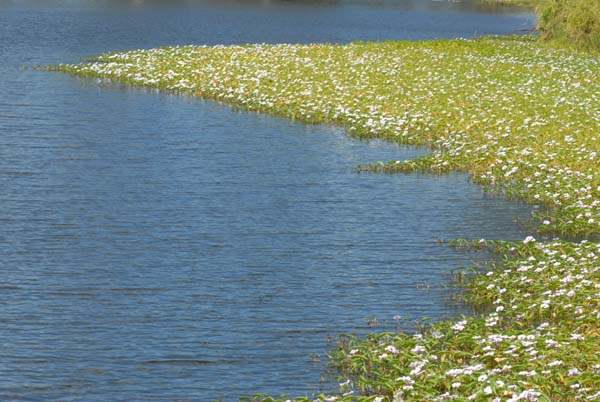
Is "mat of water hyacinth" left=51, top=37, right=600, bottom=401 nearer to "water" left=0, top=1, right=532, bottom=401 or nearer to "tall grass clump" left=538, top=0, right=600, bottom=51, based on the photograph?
"water" left=0, top=1, right=532, bottom=401

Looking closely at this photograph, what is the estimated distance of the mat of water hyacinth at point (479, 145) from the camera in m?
12.0

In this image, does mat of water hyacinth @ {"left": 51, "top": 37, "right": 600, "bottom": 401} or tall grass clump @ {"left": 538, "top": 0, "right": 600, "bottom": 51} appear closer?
mat of water hyacinth @ {"left": 51, "top": 37, "right": 600, "bottom": 401}

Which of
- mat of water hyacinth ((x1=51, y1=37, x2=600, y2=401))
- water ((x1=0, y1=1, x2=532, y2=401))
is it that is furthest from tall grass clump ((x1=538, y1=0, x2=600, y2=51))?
water ((x1=0, y1=1, x2=532, y2=401))

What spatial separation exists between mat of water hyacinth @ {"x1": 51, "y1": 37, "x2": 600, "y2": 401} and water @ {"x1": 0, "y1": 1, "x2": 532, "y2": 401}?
0.84 metres

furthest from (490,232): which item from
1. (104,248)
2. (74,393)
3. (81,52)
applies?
(81,52)

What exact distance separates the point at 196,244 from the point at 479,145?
10.6 metres

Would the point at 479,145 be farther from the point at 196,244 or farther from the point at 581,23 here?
the point at 581,23

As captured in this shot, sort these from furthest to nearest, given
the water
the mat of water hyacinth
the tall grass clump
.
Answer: the tall grass clump < the water < the mat of water hyacinth

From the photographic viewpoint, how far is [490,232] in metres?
19.4

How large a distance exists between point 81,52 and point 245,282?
119ft

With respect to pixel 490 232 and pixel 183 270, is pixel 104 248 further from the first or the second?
pixel 490 232

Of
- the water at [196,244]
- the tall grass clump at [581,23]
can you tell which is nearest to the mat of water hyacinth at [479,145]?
the water at [196,244]

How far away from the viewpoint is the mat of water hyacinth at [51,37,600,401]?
12.0m

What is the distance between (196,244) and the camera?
1812cm
